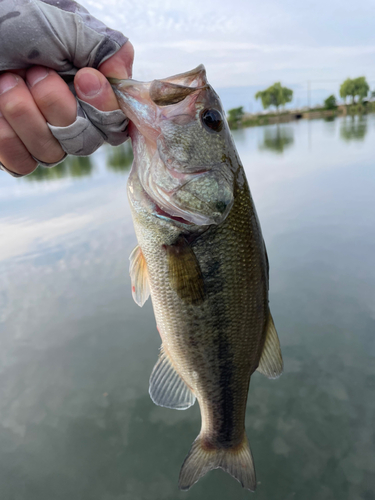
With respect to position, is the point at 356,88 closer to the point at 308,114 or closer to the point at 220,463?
the point at 308,114

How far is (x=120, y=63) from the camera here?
1242mm

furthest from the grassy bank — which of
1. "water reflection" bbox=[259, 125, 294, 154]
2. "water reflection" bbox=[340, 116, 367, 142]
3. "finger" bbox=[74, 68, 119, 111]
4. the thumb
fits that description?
"finger" bbox=[74, 68, 119, 111]

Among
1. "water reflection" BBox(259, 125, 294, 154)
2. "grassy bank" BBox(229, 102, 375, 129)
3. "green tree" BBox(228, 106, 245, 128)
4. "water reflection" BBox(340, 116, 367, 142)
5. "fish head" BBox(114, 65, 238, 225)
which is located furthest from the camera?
"green tree" BBox(228, 106, 245, 128)

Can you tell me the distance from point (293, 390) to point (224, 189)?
2.86 metres

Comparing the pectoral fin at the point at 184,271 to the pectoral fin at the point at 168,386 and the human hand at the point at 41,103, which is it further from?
the human hand at the point at 41,103

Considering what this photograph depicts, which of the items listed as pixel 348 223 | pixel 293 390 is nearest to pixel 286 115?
pixel 348 223

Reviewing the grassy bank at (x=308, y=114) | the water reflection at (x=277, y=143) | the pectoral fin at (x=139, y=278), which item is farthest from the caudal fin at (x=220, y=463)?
the grassy bank at (x=308, y=114)

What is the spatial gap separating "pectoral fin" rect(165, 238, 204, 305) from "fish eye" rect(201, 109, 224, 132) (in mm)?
478

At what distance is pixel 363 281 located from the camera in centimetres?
478

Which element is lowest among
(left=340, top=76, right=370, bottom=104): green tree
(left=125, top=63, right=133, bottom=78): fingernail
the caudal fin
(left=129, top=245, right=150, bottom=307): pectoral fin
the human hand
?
the caudal fin

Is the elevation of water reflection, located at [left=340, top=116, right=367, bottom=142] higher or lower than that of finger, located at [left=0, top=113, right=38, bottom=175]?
lower

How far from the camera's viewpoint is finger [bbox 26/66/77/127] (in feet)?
3.59

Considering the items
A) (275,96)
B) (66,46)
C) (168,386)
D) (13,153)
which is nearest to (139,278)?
(168,386)

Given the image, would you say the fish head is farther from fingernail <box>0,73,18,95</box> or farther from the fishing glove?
fingernail <box>0,73,18,95</box>
